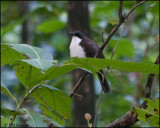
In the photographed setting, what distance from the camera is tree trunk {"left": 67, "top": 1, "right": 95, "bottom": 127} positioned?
2.65 metres

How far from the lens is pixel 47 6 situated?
3.76m

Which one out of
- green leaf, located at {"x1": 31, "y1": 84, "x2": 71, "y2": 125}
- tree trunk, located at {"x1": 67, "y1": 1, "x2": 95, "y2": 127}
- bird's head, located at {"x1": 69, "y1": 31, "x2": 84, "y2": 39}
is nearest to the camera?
green leaf, located at {"x1": 31, "y1": 84, "x2": 71, "y2": 125}

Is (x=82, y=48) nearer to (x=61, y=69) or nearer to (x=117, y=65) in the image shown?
(x=61, y=69)

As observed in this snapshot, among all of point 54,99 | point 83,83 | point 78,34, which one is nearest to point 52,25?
point 78,34

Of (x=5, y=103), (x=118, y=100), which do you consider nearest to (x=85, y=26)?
(x=118, y=100)

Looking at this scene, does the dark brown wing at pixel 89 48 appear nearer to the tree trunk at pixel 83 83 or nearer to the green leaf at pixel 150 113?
the tree trunk at pixel 83 83

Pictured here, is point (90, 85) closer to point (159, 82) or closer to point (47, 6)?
point (159, 82)

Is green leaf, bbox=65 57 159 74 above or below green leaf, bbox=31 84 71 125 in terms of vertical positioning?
above

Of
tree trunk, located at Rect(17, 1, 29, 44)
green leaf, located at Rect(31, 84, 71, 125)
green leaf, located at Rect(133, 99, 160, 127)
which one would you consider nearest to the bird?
tree trunk, located at Rect(17, 1, 29, 44)

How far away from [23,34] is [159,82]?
197 cm

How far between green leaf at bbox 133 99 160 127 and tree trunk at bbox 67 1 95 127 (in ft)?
3.17

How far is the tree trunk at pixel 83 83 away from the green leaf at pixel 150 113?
97 cm

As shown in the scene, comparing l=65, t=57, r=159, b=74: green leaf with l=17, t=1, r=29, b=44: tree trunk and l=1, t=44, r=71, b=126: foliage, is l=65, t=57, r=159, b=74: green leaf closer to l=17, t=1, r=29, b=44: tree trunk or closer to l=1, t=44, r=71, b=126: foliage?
l=1, t=44, r=71, b=126: foliage

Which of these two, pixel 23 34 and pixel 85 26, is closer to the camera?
pixel 85 26
